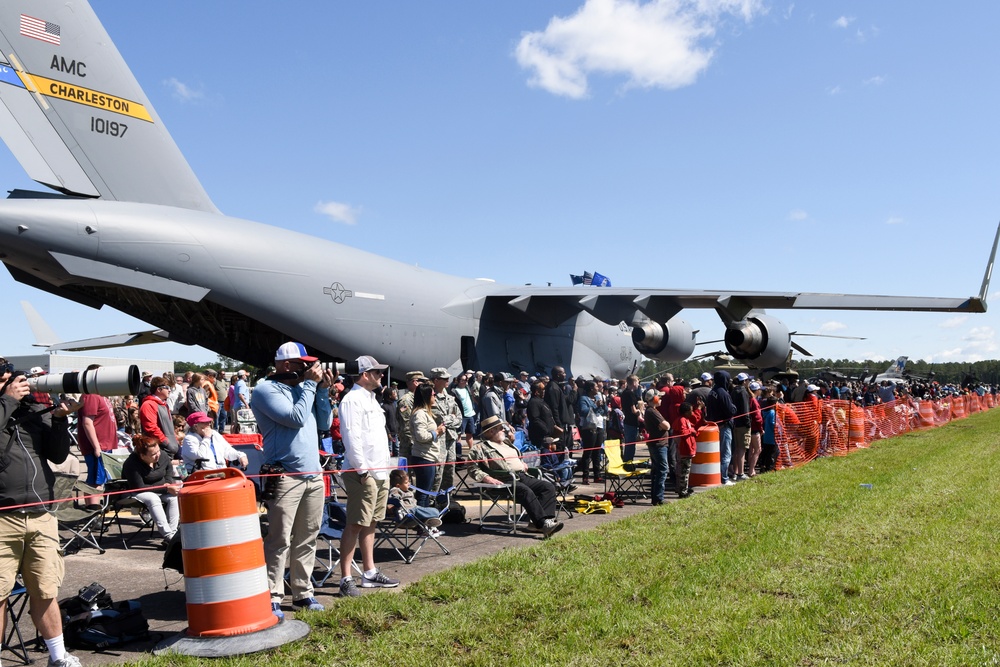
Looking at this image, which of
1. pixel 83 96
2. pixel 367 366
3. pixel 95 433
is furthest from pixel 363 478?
pixel 83 96

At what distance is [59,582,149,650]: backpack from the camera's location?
477 cm

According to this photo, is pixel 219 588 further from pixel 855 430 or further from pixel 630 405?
pixel 855 430

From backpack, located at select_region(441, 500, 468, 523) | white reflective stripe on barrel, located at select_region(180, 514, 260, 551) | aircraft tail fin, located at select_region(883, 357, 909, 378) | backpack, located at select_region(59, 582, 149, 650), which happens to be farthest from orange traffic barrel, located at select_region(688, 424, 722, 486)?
aircraft tail fin, located at select_region(883, 357, 909, 378)

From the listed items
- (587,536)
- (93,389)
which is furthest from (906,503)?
(93,389)

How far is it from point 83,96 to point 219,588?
10487mm

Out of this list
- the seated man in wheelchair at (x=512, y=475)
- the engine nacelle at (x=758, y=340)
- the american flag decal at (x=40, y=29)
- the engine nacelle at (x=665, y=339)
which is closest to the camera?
the seated man in wheelchair at (x=512, y=475)

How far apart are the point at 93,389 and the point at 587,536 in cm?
473

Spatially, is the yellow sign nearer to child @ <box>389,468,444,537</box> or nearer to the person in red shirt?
the person in red shirt

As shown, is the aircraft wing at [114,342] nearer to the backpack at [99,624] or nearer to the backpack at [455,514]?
the backpack at [455,514]

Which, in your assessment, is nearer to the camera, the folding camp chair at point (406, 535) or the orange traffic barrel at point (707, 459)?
the folding camp chair at point (406, 535)

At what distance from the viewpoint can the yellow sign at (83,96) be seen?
1170cm

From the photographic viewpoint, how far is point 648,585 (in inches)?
225

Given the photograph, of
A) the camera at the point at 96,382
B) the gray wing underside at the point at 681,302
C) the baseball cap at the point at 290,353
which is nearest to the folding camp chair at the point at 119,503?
the camera at the point at 96,382

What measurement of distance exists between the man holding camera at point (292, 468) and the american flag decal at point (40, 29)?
31.3 feet
